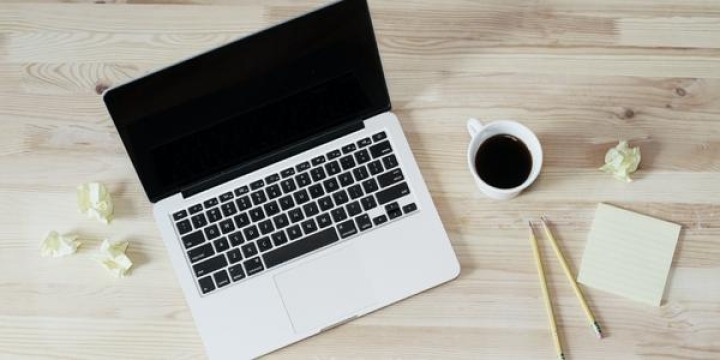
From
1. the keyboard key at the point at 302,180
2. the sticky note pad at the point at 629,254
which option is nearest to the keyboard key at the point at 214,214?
the keyboard key at the point at 302,180

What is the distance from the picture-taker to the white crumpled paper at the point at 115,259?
101 centimetres

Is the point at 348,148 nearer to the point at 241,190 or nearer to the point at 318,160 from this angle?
the point at 318,160

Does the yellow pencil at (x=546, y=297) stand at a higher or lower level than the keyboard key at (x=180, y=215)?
lower

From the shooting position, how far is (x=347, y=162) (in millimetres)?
1006

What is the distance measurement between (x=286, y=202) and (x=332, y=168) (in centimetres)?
7

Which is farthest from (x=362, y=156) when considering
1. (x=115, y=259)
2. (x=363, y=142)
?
(x=115, y=259)

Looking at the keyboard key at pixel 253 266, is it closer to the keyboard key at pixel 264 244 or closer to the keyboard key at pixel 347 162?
the keyboard key at pixel 264 244

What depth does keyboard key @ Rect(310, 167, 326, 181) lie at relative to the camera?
100cm

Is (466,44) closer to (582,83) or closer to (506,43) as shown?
(506,43)

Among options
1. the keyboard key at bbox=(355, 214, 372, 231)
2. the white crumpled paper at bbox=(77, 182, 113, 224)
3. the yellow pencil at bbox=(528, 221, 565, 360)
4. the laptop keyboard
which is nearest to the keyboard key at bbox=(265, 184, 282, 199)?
the laptop keyboard

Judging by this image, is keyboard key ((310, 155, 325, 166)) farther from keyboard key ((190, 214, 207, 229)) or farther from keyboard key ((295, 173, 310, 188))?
keyboard key ((190, 214, 207, 229))

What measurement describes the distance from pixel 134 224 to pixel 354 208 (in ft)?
0.92

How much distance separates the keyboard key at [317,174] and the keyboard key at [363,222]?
0.07 meters

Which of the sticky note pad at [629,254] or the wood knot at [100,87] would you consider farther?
the wood knot at [100,87]
